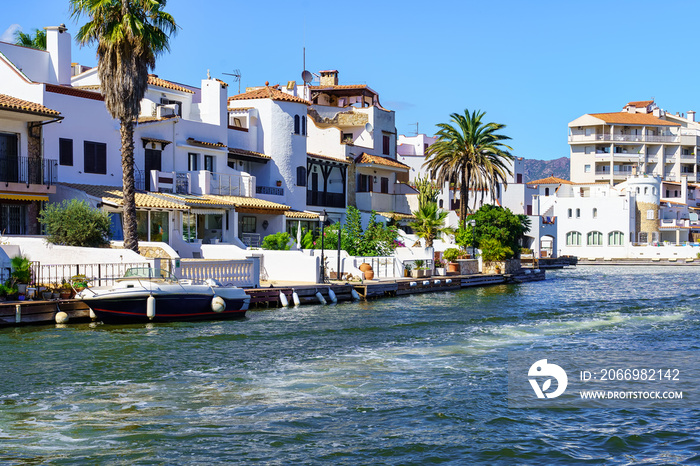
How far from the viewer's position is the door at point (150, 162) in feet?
140

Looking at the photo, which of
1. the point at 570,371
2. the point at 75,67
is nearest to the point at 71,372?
the point at 570,371

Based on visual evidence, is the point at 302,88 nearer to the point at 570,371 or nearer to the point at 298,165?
the point at 298,165

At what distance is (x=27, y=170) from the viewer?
118ft

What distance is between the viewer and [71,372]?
1945 cm

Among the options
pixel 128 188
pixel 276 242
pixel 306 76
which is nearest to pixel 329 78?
pixel 306 76

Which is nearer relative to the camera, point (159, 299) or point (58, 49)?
point (159, 299)

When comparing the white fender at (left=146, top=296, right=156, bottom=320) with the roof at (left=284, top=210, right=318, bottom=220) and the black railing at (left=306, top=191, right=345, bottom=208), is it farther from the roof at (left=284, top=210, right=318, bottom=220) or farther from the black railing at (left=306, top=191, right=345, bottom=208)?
the black railing at (left=306, top=191, right=345, bottom=208)

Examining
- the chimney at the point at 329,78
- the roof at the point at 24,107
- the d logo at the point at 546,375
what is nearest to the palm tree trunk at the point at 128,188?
the roof at the point at 24,107

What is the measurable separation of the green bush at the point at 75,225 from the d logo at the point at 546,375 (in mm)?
19766

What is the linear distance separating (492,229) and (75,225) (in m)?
34.0

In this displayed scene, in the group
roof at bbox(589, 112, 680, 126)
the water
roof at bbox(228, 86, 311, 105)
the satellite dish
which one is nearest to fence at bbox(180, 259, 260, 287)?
the water

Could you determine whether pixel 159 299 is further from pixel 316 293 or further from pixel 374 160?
pixel 374 160

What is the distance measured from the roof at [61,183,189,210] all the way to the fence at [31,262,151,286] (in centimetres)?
703

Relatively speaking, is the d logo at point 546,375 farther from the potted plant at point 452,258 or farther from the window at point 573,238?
the window at point 573,238
